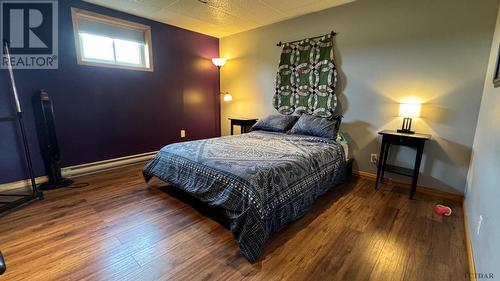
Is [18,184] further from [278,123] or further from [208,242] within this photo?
[278,123]

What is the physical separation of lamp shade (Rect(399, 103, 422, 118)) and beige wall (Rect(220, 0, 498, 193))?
0.81 feet

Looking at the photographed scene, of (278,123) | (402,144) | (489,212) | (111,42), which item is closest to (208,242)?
(489,212)

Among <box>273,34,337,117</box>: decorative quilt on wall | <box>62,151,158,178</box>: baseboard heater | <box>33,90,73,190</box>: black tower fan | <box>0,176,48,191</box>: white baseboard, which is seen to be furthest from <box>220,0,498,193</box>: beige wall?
<box>0,176,48,191</box>: white baseboard

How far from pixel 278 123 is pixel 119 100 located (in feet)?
8.01

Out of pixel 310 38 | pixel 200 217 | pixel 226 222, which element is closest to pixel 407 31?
pixel 310 38

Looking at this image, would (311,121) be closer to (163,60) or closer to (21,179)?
(163,60)

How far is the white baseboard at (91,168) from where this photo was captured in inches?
102

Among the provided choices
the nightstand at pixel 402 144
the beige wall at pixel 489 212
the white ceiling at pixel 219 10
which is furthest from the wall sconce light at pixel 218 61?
the beige wall at pixel 489 212

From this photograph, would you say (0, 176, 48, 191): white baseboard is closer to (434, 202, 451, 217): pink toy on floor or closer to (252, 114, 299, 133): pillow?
(252, 114, 299, 133): pillow

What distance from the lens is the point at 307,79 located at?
3.41 meters

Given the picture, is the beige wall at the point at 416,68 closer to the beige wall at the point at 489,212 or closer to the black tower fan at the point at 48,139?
the beige wall at the point at 489,212

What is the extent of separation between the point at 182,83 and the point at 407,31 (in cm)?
343

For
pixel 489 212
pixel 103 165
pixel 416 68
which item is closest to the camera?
pixel 489 212


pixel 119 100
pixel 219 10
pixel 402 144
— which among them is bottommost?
pixel 402 144
